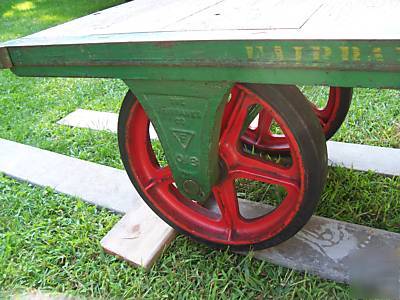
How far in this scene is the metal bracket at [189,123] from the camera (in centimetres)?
133

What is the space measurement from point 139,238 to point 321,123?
122 cm

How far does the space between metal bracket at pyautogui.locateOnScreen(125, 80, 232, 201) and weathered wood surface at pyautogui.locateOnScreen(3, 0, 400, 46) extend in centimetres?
17

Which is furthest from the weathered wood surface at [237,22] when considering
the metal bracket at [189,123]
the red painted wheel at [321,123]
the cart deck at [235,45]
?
the red painted wheel at [321,123]

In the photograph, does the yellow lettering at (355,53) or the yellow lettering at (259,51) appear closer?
the yellow lettering at (355,53)

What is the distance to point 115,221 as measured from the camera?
6.89ft

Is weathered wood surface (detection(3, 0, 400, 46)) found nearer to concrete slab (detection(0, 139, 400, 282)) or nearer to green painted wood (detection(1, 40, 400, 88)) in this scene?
green painted wood (detection(1, 40, 400, 88))

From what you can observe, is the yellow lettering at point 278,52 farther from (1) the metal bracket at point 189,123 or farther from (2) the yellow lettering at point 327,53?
(1) the metal bracket at point 189,123

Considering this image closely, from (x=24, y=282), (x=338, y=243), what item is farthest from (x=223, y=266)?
(x=24, y=282)

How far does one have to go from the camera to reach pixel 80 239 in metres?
1.99

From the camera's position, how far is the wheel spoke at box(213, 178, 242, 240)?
1.71 meters

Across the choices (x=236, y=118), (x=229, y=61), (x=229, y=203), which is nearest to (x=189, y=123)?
(x=236, y=118)

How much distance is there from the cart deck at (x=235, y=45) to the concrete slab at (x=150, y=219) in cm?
90

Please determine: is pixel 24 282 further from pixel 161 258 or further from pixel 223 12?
pixel 223 12

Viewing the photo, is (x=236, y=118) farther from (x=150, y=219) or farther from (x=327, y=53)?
(x=150, y=219)
